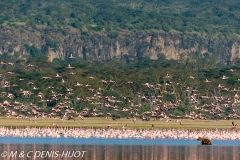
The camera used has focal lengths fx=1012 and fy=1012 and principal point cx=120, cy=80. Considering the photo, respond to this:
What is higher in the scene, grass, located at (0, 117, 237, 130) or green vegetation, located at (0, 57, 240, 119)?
green vegetation, located at (0, 57, 240, 119)

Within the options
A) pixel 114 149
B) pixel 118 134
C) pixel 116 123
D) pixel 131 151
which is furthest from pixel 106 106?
pixel 131 151

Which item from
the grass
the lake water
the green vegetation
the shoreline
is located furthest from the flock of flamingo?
the lake water

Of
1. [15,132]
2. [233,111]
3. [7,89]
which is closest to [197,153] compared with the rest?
[15,132]

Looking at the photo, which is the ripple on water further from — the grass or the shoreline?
the grass

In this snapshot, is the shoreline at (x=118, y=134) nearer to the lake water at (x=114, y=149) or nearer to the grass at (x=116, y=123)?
the lake water at (x=114, y=149)

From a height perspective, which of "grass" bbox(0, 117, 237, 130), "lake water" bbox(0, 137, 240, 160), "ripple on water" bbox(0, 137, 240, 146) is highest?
"lake water" bbox(0, 137, 240, 160)

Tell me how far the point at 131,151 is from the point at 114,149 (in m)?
2.13

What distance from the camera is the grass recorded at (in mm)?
92400

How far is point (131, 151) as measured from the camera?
2464 inches

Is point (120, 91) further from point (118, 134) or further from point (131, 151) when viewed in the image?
point (131, 151)

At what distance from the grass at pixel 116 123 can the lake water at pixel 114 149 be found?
628 inches

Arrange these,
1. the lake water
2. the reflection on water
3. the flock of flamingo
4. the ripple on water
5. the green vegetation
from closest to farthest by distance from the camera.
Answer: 1. the reflection on water
2. the lake water
3. the ripple on water
4. the flock of flamingo
5. the green vegetation

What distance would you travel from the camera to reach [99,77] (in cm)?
12344

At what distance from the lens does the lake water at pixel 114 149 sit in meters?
57.7
